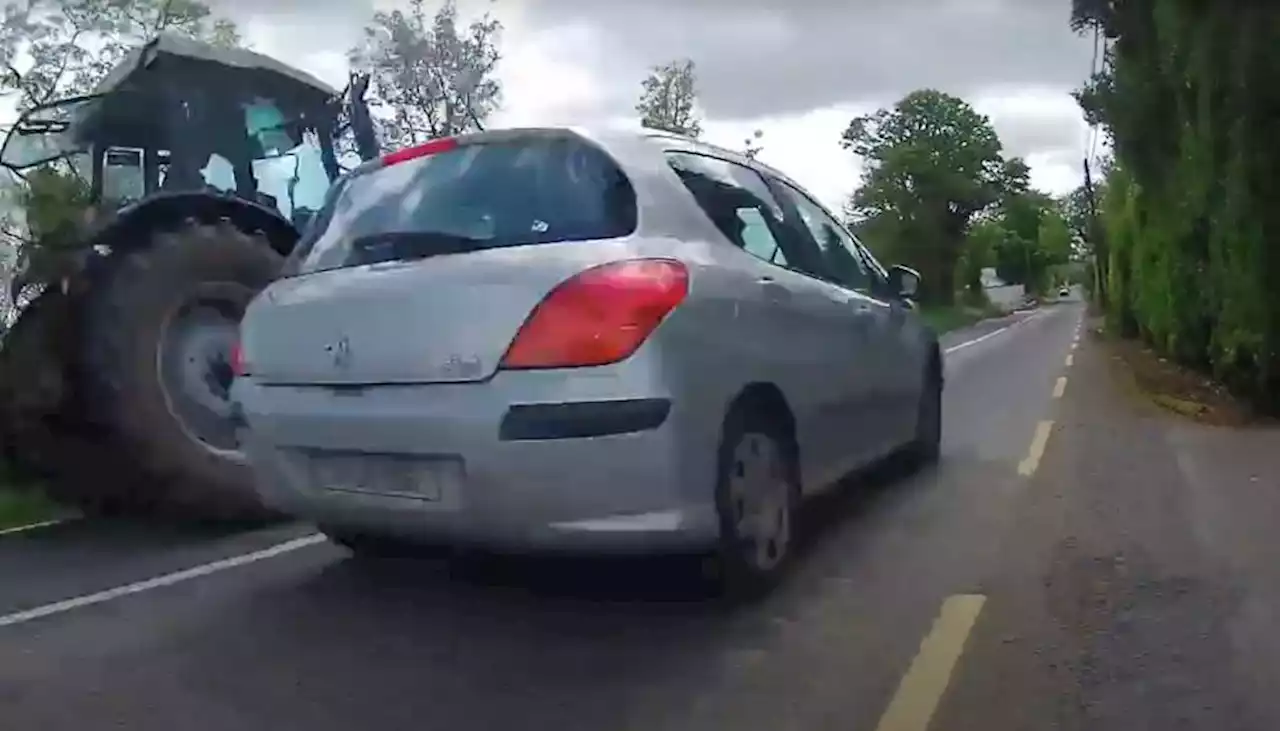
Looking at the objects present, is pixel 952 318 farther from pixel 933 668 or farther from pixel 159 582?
pixel 933 668

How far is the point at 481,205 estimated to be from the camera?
4.63 meters

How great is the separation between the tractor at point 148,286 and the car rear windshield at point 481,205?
48.4 inches

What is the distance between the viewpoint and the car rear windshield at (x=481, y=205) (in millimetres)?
4504

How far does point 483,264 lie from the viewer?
169 inches

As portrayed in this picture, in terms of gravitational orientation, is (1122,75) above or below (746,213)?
above

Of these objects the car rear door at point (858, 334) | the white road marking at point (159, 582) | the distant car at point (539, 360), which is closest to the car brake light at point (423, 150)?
the distant car at point (539, 360)

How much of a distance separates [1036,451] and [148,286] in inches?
227

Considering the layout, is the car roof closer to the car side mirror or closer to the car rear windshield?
the car rear windshield

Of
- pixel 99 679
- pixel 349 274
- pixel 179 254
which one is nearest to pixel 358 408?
pixel 349 274

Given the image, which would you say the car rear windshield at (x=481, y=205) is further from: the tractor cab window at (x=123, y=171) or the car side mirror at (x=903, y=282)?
the car side mirror at (x=903, y=282)

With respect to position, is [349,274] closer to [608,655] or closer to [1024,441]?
[608,655]

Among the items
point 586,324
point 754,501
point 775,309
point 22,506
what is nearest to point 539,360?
point 586,324

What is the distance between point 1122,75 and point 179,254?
16.1 metres

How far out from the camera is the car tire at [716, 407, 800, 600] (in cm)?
453
